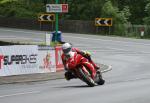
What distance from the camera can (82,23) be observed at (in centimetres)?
5588

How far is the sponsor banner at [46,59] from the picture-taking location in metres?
24.7

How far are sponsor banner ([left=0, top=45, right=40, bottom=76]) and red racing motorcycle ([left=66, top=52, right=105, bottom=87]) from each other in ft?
17.3

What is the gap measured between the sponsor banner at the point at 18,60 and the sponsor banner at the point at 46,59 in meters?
0.32

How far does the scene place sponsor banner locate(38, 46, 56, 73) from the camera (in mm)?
24719

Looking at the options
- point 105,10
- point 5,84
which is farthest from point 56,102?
point 105,10

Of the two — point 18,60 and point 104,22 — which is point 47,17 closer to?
point 104,22

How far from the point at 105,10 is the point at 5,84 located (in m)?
38.1

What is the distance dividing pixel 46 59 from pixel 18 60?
183 centimetres

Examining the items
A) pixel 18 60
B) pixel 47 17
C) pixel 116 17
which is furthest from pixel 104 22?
pixel 18 60

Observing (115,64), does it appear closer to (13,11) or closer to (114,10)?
(114,10)

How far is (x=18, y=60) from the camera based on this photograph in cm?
2356

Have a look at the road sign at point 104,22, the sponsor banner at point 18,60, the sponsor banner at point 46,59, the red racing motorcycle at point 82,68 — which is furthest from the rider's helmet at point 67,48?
the road sign at point 104,22

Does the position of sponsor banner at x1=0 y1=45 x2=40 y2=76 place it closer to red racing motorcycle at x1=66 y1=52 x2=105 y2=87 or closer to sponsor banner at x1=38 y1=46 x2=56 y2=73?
sponsor banner at x1=38 y1=46 x2=56 y2=73

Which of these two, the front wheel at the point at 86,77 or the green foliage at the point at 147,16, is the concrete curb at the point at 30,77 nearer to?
the front wheel at the point at 86,77
